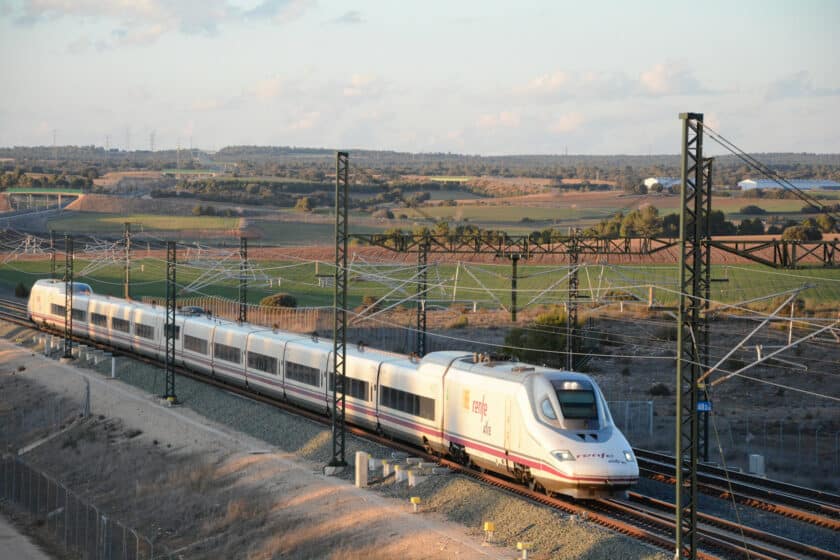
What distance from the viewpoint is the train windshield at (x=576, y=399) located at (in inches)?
1049

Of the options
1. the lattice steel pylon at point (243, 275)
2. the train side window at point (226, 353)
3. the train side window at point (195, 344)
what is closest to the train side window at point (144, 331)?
the train side window at point (195, 344)

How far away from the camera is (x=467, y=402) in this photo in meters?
30.2

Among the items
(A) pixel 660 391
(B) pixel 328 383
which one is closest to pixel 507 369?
(B) pixel 328 383

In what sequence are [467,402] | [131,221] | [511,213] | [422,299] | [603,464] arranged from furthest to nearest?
[511,213], [131,221], [422,299], [467,402], [603,464]

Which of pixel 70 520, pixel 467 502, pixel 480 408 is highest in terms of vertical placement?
pixel 480 408

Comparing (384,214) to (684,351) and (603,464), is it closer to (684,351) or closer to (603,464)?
(603,464)

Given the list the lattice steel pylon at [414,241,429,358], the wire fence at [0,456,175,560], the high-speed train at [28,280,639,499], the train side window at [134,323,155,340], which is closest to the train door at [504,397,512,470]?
the high-speed train at [28,280,639,499]

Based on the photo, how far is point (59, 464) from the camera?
44062 mm

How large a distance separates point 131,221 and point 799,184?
284 feet

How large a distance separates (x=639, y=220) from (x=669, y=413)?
191ft

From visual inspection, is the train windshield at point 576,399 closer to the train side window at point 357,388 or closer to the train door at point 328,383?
the train side window at point 357,388

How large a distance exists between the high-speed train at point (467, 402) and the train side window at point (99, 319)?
1668cm

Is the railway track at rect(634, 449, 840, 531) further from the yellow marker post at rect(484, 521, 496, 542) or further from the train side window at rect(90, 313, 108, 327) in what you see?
the train side window at rect(90, 313, 108, 327)

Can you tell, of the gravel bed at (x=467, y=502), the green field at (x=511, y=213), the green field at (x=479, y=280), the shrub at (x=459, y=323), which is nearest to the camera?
the gravel bed at (x=467, y=502)
